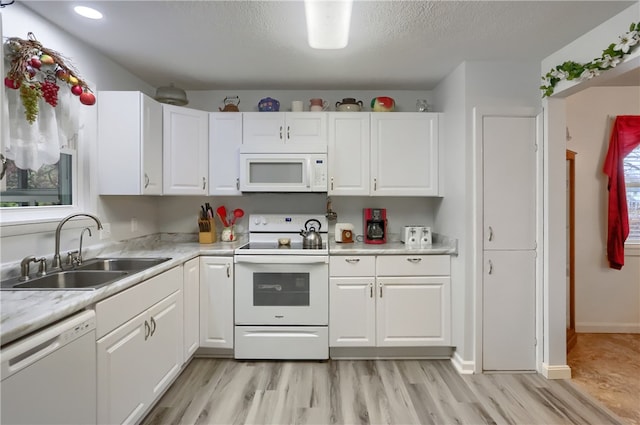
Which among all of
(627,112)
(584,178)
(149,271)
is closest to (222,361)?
(149,271)

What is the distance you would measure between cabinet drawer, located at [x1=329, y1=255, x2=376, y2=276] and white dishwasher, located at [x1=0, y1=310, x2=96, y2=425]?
1655 millimetres

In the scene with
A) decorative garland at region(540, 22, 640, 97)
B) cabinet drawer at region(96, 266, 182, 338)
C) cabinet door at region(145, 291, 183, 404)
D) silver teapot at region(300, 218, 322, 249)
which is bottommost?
cabinet door at region(145, 291, 183, 404)

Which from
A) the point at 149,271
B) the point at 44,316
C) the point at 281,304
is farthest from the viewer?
the point at 281,304

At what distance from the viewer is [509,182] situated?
7.95 feet

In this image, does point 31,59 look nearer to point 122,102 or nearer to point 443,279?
point 122,102

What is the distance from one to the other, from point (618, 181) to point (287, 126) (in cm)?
323

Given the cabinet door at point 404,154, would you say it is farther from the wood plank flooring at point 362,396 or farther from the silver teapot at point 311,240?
the wood plank flooring at point 362,396

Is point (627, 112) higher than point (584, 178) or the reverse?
higher

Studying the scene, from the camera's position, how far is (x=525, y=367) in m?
2.43

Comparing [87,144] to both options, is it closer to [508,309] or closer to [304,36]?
[304,36]

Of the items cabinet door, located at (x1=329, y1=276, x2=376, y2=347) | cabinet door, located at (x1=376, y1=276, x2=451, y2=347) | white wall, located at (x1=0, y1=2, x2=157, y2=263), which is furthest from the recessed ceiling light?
cabinet door, located at (x1=376, y1=276, x2=451, y2=347)

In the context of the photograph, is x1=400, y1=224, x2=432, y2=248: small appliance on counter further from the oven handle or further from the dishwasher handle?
the dishwasher handle

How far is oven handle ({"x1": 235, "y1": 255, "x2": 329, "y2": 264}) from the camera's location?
101 inches

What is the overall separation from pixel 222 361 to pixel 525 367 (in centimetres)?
237
